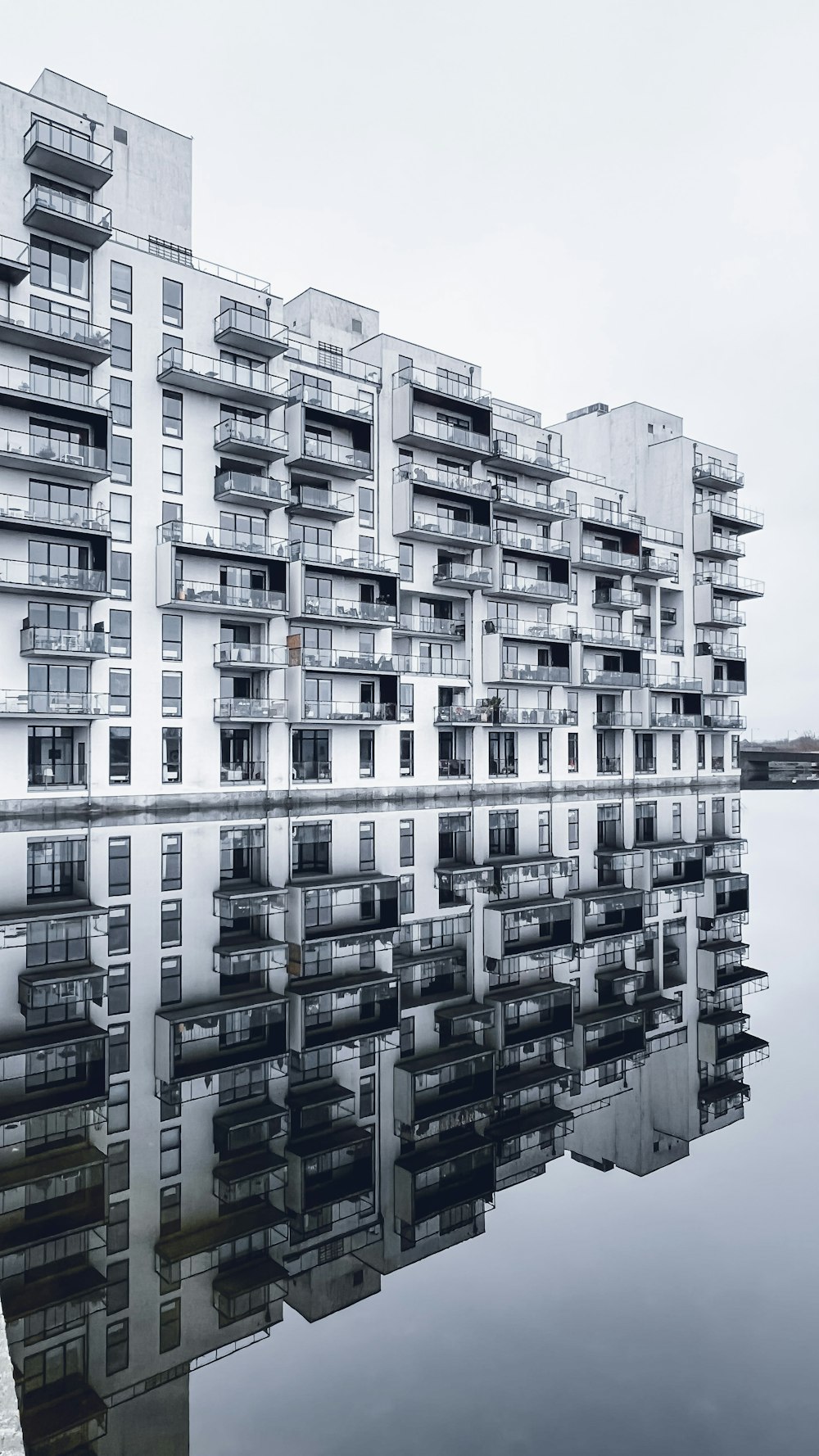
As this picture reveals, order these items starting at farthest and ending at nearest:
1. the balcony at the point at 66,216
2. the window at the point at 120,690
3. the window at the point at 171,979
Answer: the window at the point at 120,690 → the balcony at the point at 66,216 → the window at the point at 171,979

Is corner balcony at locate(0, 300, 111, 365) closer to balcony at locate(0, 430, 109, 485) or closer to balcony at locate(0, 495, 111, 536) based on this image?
balcony at locate(0, 430, 109, 485)

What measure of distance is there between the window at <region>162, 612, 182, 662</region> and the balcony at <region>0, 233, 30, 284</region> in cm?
1380

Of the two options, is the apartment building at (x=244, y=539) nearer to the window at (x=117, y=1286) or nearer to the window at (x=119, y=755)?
the window at (x=119, y=755)

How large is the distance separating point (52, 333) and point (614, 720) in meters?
39.3

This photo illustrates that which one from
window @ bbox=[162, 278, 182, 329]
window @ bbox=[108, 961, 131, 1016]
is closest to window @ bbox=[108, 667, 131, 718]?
window @ bbox=[162, 278, 182, 329]

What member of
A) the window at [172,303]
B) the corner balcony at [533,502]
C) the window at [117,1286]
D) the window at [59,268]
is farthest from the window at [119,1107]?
the corner balcony at [533,502]

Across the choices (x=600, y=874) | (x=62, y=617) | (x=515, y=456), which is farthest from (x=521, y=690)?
(x=600, y=874)

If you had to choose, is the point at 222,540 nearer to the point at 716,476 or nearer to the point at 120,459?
the point at 120,459

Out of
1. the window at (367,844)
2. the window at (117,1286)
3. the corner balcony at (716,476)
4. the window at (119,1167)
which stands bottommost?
the window at (117,1286)

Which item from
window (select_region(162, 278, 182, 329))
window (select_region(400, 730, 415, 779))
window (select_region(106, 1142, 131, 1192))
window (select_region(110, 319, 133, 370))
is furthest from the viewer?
window (select_region(400, 730, 415, 779))

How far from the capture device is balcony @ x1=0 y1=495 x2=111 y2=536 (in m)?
34.7

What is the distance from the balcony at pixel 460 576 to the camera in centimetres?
5022

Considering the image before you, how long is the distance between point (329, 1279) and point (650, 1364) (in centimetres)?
160

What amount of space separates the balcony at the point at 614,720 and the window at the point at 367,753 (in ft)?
61.5
